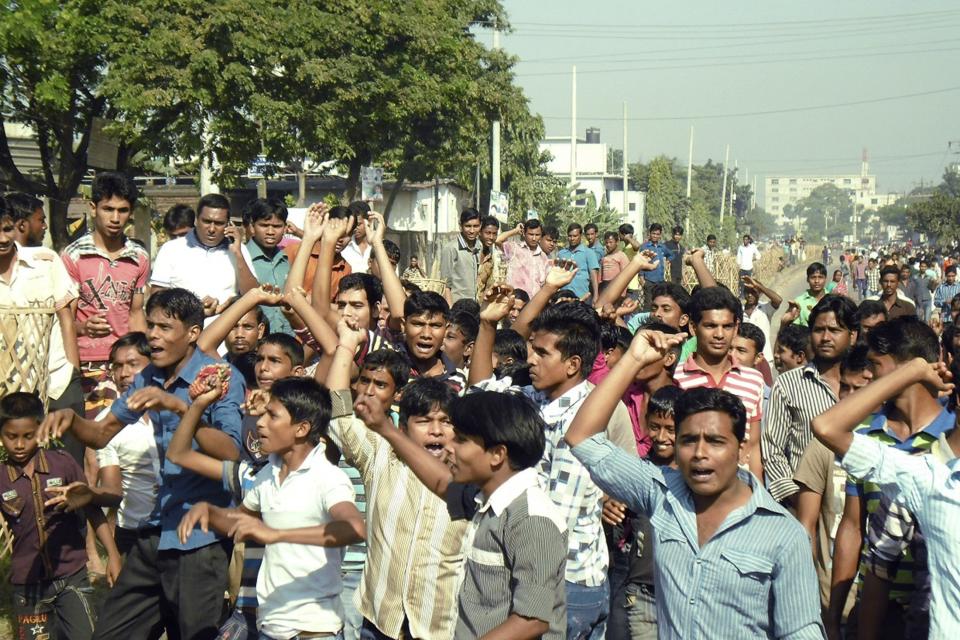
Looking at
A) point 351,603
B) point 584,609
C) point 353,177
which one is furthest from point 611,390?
point 353,177

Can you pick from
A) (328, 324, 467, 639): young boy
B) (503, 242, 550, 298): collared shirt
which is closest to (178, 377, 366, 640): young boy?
(328, 324, 467, 639): young boy

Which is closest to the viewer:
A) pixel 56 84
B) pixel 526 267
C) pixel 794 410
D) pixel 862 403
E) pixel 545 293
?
pixel 862 403

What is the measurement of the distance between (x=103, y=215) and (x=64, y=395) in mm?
1129

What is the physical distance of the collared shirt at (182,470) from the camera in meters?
5.05

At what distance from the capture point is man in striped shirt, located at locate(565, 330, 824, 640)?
11.5 feet

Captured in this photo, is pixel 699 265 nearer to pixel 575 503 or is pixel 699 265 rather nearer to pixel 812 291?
pixel 812 291

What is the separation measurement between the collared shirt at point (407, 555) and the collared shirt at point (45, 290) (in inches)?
130

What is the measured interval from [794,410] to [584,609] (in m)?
2.39

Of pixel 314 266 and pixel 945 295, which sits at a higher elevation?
pixel 314 266

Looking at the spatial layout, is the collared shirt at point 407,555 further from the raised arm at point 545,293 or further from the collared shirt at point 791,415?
the collared shirt at point 791,415

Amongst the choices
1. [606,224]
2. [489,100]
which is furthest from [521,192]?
[489,100]

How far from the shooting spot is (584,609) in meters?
4.32

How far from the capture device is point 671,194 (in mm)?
68625

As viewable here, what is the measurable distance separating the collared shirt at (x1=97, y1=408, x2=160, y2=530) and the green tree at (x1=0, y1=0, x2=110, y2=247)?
39.3 feet
